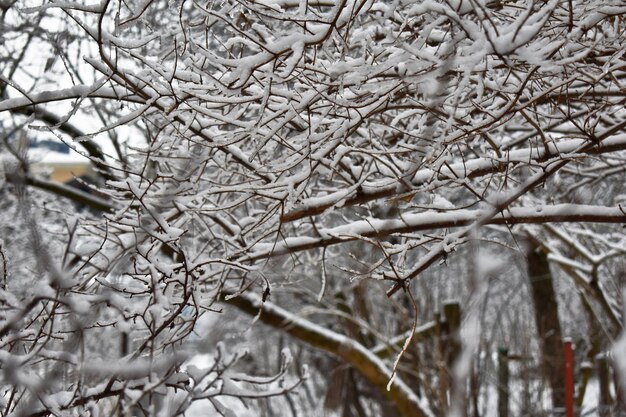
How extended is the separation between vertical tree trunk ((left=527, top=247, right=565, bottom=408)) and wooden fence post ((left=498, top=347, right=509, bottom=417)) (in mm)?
595

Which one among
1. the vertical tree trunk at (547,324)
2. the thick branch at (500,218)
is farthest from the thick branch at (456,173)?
the vertical tree trunk at (547,324)

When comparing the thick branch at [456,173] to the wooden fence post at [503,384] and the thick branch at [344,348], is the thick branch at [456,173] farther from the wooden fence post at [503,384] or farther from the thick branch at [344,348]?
the wooden fence post at [503,384]

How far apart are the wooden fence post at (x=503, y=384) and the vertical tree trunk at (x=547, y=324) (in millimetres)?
595

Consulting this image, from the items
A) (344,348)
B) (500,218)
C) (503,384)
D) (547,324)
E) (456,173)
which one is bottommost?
(500,218)

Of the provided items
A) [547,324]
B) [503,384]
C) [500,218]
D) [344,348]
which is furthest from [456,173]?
[547,324]

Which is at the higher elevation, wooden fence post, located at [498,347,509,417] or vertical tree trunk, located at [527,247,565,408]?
vertical tree trunk, located at [527,247,565,408]

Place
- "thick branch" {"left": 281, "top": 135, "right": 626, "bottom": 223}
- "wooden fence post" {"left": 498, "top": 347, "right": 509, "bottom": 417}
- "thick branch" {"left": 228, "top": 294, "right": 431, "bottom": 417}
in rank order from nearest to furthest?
"thick branch" {"left": 281, "top": 135, "right": 626, "bottom": 223} < "thick branch" {"left": 228, "top": 294, "right": 431, "bottom": 417} < "wooden fence post" {"left": 498, "top": 347, "right": 509, "bottom": 417}

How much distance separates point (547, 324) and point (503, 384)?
A: 1.53 meters

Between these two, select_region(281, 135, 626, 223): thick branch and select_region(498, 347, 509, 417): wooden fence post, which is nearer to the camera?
select_region(281, 135, 626, 223): thick branch

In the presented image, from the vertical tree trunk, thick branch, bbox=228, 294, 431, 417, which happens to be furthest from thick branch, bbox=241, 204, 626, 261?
the vertical tree trunk

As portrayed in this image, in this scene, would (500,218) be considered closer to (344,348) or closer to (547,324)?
(344,348)

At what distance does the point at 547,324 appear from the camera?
1298 centimetres

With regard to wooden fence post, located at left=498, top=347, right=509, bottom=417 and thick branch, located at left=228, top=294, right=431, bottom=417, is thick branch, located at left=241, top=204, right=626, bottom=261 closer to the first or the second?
thick branch, located at left=228, top=294, right=431, bottom=417

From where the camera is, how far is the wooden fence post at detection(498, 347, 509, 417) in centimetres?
1206
